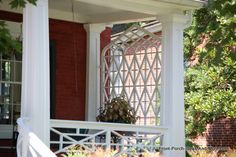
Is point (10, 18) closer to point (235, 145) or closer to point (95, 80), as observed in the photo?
point (95, 80)

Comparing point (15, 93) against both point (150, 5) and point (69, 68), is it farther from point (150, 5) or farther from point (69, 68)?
point (150, 5)

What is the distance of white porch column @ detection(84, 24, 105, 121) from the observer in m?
12.9

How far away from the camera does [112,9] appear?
1205 cm

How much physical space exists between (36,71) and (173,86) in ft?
9.33

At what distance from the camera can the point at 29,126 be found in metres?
8.70

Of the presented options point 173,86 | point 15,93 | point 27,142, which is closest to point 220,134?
point 173,86

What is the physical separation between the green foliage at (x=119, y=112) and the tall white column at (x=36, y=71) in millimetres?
3157

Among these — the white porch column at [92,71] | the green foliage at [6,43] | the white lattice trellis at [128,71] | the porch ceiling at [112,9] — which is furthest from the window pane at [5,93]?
the green foliage at [6,43]

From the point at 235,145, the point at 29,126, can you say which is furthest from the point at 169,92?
the point at 235,145

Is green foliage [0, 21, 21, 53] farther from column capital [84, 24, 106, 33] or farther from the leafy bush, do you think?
the leafy bush

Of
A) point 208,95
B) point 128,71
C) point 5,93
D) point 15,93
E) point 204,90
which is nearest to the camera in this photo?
point 5,93

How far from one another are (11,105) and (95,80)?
6.54 ft

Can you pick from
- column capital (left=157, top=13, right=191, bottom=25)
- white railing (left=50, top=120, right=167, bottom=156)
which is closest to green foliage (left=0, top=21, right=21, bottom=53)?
white railing (left=50, top=120, right=167, bottom=156)

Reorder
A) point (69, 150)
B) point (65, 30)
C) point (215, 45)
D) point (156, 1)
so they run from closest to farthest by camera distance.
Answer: point (215, 45), point (69, 150), point (156, 1), point (65, 30)
